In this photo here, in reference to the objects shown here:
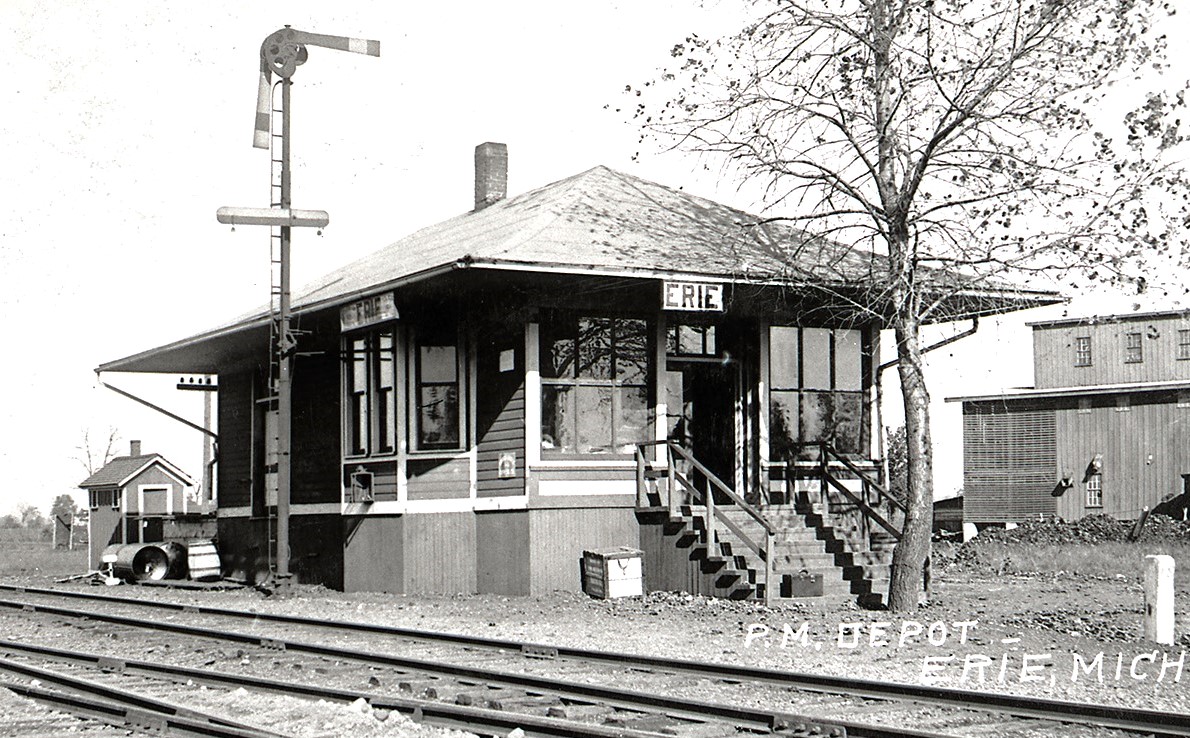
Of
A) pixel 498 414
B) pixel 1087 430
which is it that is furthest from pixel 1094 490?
pixel 498 414

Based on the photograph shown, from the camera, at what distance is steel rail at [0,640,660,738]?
Answer: 8.09 meters

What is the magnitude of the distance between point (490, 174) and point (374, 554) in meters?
9.47

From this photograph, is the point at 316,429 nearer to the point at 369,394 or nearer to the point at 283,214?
the point at 369,394

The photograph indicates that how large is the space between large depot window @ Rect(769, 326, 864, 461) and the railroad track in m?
8.11

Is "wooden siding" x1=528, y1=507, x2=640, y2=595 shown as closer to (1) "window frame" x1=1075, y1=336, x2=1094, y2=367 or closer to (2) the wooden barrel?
(2) the wooden barrel

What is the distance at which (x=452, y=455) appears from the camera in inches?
771

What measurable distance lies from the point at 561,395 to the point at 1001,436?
114 ft

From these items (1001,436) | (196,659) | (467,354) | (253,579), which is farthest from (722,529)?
(1001,436)

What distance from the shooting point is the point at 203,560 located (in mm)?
26625

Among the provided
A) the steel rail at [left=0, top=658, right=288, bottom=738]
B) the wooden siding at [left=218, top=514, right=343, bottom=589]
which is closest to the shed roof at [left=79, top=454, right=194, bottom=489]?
the wooden siding at [left=218, top=514, right=343, bottom=589]

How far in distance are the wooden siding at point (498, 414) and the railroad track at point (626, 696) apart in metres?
5.02

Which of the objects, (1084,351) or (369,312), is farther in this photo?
(1084,351)

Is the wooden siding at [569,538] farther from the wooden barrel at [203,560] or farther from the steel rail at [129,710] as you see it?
the wooden barrel at [203,560]

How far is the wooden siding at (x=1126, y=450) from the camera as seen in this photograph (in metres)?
44.2
